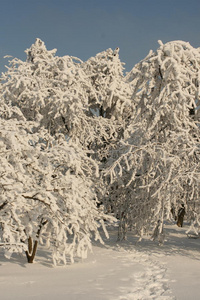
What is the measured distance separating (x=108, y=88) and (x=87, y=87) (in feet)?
3.23

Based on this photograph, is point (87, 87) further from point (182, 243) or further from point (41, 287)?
point (41, 287)

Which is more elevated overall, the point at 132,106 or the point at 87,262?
the point at 132,106

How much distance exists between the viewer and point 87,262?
9.72m

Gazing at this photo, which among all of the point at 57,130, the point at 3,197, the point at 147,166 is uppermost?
the point at 57,130

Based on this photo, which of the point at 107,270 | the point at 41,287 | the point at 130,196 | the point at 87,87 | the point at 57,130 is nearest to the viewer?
the point at 41,287

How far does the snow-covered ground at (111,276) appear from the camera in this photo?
20.7 ft

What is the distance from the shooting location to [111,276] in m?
7.95

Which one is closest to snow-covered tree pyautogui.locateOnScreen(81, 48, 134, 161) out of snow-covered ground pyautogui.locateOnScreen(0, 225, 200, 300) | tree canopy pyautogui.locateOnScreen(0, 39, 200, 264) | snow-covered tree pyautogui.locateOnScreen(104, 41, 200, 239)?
tree canopy pyautogui.locateOnScreen(0, 39, 200, 264)

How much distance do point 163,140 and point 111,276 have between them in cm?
587

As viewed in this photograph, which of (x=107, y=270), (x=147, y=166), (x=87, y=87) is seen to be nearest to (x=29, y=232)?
(x=107, y=270)

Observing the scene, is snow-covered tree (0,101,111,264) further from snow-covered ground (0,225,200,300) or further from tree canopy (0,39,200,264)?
snow-covered ground (0,225,200,300)

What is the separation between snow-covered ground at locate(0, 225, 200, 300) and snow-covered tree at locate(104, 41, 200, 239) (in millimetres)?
1128

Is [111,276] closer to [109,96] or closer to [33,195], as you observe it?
[33,195]

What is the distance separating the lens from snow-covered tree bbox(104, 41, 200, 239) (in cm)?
1046
